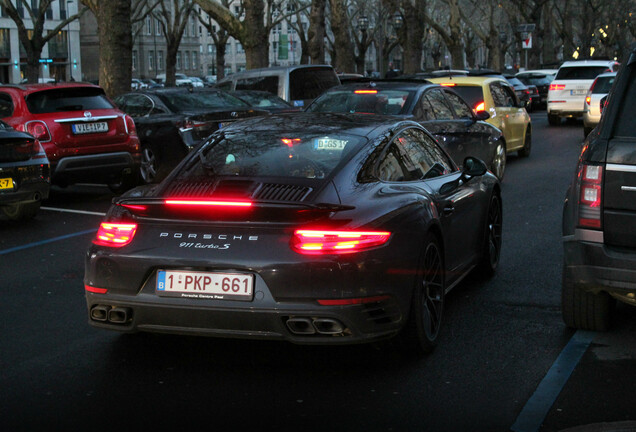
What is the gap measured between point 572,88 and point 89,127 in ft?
58.4

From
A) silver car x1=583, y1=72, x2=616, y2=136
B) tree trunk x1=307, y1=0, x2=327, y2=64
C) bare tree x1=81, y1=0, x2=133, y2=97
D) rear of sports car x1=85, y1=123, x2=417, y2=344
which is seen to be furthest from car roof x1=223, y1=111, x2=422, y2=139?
tree trunk x1=307, y1=0, x2=327, y2=64

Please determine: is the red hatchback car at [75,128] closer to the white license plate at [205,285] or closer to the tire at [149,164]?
the tire at [149,164]

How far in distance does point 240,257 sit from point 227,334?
16.4 inches

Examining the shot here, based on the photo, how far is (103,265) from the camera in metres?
5.35

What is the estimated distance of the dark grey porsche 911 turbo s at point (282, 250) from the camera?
16.5ft

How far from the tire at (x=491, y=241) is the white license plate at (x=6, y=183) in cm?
571

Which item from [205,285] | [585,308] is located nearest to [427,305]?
[585,308]

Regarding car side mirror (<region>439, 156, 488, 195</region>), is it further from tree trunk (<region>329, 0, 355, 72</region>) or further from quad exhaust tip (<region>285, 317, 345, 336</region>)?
tree trunk (<region>329, 0, 355, 72</region>)

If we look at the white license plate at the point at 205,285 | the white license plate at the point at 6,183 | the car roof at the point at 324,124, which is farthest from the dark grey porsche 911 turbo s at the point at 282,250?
the white license plate at the point at 6,183

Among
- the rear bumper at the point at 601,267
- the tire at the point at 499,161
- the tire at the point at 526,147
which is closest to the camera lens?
the rear bumper at the point at 601,267

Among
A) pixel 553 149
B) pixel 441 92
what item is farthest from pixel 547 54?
pixel 441 92

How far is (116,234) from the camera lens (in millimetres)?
5383

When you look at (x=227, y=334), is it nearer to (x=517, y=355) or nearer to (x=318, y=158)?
(x=318, y=158)

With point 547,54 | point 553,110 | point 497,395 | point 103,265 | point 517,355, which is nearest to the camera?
point 497,395
